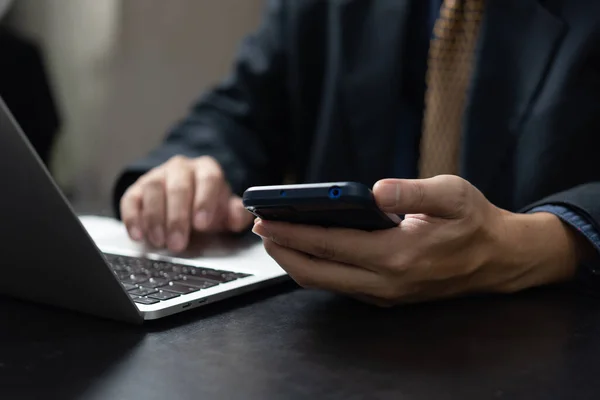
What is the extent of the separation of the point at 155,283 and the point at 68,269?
10 cm

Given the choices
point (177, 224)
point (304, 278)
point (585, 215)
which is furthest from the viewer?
point (177, 224)

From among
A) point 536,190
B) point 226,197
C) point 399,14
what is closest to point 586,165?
point 536,190

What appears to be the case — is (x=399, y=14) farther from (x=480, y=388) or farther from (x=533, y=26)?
(x=480, y=388)

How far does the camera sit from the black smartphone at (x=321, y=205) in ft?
1.31

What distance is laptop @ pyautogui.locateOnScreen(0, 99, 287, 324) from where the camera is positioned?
39cm

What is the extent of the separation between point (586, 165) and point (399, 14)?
1.19ft

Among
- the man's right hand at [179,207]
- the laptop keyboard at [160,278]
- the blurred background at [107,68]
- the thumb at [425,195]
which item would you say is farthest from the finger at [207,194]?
the blurred background at [107,68]

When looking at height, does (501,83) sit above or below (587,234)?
above

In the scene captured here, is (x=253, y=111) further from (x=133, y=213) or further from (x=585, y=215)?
(x=585, y=215)

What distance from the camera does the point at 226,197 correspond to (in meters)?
0.83

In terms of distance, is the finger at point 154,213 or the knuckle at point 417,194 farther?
the finger at point 154,213

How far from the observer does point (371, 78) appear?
3.41ft

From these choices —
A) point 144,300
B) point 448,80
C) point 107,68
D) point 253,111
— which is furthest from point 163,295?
point 107,68

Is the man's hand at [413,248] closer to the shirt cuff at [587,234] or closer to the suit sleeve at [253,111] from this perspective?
the shirt cuff at [587,234]
